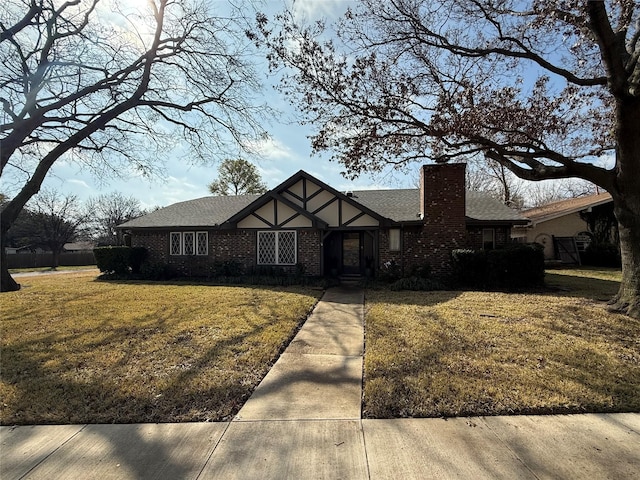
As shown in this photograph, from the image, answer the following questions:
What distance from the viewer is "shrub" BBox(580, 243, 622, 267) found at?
18.9 metres

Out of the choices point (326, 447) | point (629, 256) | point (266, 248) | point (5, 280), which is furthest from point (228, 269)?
point (629, 256)

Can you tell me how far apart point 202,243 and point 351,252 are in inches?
269

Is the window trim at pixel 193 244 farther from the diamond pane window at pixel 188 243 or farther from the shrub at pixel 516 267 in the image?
the shrub at pixel 516 267

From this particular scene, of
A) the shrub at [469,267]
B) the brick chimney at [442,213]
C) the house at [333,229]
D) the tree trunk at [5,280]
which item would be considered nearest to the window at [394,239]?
the house at [333,229]

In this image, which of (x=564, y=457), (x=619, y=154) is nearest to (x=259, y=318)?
(x=564, y=457)

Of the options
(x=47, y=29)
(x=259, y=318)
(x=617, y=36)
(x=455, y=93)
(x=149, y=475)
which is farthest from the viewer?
(x=47, y=29)

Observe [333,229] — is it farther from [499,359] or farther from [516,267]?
[499,359]

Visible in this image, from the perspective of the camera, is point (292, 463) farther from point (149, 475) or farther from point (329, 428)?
point (149, 475)

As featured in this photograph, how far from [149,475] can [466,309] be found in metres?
7.37

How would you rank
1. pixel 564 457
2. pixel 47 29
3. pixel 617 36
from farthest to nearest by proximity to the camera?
1. pixel 47 29
2. pixel 617 36
3. pixel 564 457

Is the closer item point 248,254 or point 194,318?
point 194,318

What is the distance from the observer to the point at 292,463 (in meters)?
2.78

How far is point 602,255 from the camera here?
63.6ft

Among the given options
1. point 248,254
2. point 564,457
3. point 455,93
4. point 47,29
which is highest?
point 47,29
